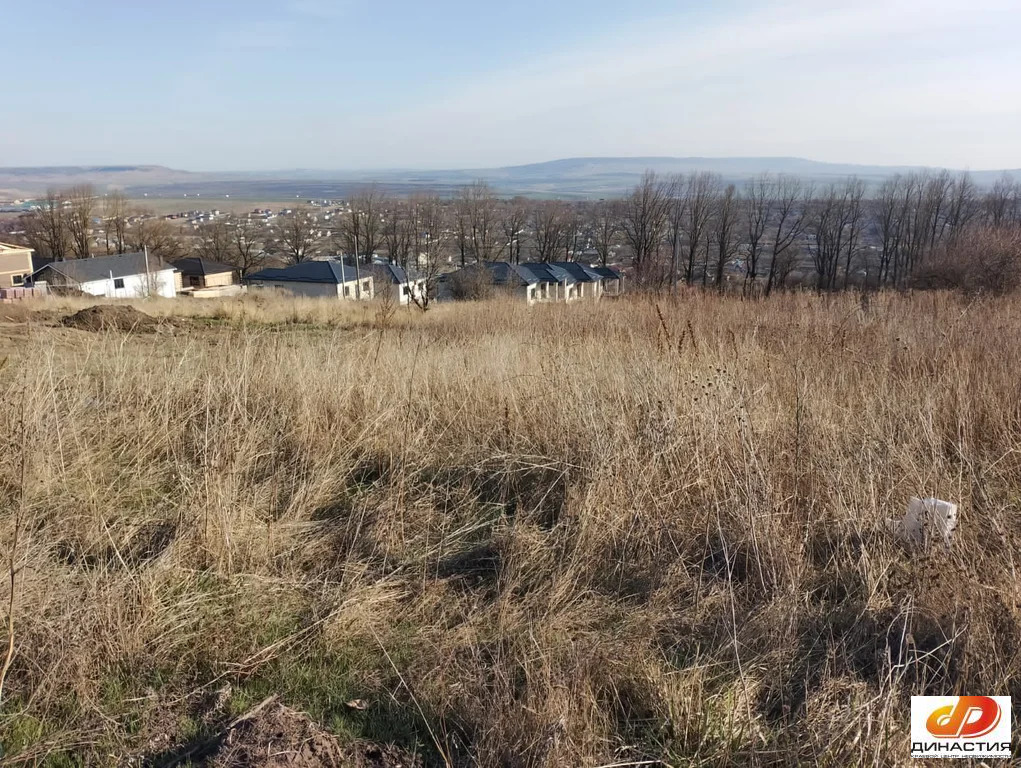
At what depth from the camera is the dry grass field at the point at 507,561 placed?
5.77 feet

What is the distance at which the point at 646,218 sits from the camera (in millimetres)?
55406

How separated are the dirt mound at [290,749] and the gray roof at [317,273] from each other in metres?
47.6

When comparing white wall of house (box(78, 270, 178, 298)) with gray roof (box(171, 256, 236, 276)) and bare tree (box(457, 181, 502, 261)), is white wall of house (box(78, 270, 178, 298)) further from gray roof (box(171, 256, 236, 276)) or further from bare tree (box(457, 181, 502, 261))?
bare tree (box(457, 181, 502, 261))

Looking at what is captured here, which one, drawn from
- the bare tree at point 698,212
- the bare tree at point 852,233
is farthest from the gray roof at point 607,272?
the bare tree at point 852,233

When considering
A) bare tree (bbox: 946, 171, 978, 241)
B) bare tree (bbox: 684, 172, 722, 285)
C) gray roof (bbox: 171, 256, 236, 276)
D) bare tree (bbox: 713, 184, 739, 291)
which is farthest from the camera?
gray roof (bbox: 171, 256, 236, 276)

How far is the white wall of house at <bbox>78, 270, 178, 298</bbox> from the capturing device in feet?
129

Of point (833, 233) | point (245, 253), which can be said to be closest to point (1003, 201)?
point (833, 233)

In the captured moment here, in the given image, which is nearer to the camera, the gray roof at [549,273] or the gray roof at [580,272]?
the gray roof at [549,273]

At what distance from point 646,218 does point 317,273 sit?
2780 centimetres

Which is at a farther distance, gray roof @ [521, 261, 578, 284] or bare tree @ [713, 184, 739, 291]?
bare tree @ [713, 184, 739, 291]

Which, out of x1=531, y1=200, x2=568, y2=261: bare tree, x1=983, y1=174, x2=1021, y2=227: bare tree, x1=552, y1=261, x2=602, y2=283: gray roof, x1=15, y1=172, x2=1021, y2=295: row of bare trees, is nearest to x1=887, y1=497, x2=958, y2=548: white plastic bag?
x1=15, y1=172, x2=1021, y2=295: row of bare trees

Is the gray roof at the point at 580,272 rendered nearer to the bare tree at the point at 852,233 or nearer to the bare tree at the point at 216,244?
the bare tree at the point at 852,233

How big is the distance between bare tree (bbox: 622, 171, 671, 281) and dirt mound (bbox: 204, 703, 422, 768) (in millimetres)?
53783

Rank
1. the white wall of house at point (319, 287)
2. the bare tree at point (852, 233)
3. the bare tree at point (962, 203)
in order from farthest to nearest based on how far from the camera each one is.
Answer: the bare tree at point (852, 233), the bare tree at point (962, 203), the white wall of house at point (319, 287)
